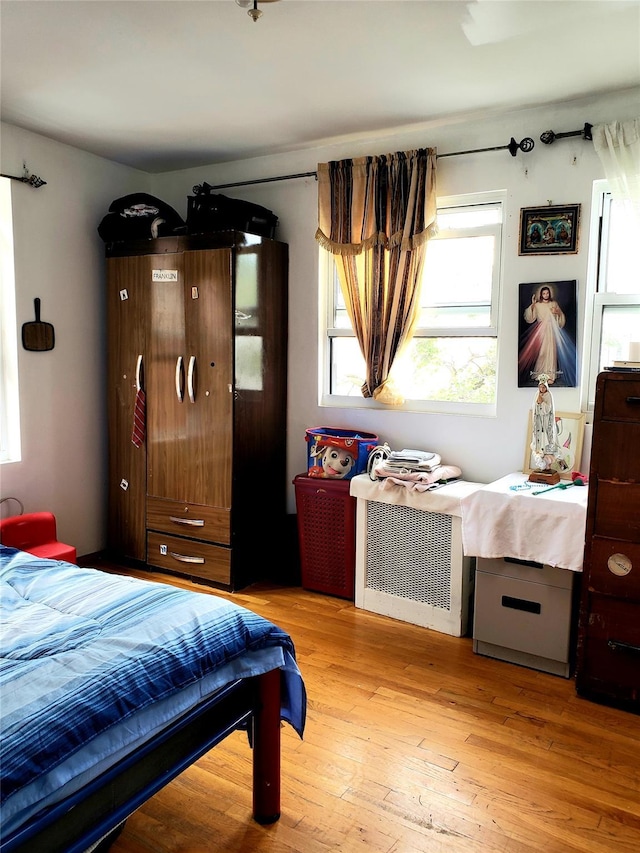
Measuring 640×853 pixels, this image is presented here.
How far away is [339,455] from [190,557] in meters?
1.10

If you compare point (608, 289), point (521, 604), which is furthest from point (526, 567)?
point (608, 289)

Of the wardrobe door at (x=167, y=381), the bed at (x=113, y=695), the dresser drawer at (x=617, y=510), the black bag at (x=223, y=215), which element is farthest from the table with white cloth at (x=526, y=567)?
the black bag at (x=223, y=215)

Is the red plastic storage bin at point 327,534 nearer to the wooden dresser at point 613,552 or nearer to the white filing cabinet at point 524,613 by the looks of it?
the white filing cabinet at point 524,613

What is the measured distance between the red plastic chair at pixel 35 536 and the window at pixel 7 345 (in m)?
0.43

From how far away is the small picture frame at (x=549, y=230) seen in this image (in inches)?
123

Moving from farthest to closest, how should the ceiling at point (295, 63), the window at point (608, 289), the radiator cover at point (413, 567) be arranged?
the radiator cover at point (413, 567), the window at point (608, 289), the ceiling at point (295, 63)

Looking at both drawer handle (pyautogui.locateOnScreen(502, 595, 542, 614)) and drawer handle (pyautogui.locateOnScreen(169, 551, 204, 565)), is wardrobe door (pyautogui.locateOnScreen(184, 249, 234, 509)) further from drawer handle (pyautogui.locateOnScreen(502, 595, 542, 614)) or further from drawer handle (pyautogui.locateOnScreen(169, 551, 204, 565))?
drawer handle (pyautogui.locateOnScreen(502, 595, 542, 614))

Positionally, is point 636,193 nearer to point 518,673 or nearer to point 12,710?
point 518,673

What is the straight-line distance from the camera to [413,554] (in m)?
3.29

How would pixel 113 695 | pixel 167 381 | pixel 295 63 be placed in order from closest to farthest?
pixel 113 695
pixel 295 63
pixel 167 381

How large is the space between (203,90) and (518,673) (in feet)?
9.73

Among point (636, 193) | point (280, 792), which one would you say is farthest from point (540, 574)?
point (636, 193)

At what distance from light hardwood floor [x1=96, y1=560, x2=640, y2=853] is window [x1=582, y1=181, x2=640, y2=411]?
1.50m

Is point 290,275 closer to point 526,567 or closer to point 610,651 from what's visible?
point 526,567
